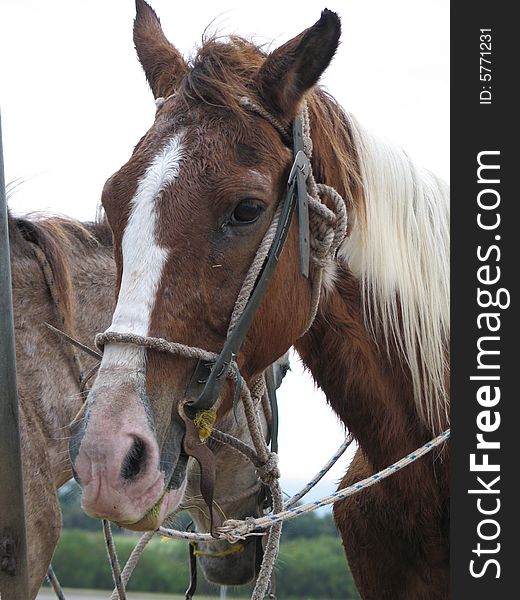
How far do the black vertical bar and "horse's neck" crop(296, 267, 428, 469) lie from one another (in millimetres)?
299

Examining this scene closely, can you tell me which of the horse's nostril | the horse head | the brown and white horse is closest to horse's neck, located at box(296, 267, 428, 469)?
the brown and white horse

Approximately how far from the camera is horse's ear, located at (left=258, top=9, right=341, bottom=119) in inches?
103

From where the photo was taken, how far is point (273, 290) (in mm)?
2623

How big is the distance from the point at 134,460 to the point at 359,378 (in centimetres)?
102

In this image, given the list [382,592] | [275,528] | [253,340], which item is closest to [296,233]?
[253,340]

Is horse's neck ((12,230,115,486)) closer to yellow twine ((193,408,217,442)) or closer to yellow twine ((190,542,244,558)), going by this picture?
yellow twine ((190,542,244,558))

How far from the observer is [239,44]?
9.74ft

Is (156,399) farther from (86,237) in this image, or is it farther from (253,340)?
(86,237)

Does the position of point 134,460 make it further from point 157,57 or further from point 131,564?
point 131,564

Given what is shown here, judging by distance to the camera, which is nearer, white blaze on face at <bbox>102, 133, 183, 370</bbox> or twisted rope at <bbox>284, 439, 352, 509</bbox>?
white blaze on face at <bbox>102, 133, 183, 370</bbox>

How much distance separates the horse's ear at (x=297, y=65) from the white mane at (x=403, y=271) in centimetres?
46

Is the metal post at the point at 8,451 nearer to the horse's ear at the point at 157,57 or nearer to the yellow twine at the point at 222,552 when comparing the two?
the horse's ear at the point at 157,57

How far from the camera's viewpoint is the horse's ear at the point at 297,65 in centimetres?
261

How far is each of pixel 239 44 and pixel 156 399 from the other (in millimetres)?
1282
